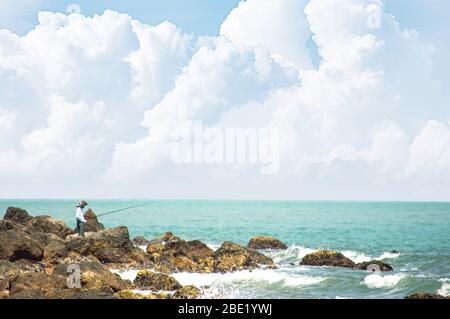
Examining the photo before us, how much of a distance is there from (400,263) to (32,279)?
63.3 feet

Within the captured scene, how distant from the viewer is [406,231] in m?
48.5

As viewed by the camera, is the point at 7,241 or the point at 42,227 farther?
the point at 42,227

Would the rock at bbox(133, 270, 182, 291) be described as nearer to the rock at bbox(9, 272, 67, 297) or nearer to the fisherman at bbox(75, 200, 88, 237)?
the rock at bbox(9, 272, 67, 297)

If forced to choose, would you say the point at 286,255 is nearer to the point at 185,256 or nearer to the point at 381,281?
the point at 185,256

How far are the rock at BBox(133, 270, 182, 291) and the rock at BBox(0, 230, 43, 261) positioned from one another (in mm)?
4306

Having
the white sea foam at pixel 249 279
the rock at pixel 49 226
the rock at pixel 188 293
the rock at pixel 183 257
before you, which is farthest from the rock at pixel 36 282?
the rock at pixel 49 226

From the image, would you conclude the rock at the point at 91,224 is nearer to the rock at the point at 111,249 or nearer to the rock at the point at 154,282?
the rock at the point at 111,249

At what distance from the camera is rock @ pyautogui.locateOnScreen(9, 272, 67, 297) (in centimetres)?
1107

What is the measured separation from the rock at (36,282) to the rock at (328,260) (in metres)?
13.1

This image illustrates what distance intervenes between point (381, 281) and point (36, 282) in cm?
1175

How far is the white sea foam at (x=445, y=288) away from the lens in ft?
51.5
